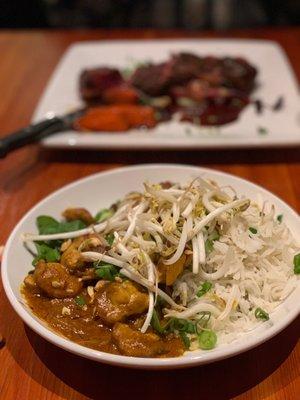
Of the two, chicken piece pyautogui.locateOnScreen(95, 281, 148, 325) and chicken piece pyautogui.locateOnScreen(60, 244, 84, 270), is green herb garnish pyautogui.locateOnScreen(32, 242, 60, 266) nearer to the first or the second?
chicken piece pyautogui.locateOnScreen(60, 244, 84, 270)

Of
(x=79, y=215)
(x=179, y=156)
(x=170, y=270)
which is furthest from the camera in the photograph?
(x=179, y=156)

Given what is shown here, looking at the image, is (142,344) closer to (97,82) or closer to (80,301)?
(80,301)

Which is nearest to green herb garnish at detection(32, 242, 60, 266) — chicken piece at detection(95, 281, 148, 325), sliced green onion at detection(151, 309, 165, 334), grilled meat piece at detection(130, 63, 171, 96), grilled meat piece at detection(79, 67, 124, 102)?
chicken piece at detection(95, 281, 148, 325)

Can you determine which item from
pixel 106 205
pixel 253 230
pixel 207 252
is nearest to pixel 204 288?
pixel 207 252

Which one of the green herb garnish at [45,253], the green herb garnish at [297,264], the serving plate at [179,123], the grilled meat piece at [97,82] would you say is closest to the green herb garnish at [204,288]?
the green herb garnish at [297,264]

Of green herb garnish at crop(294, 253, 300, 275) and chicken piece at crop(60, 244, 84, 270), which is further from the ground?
chicken piece at crop(60, 244, 84, 270)

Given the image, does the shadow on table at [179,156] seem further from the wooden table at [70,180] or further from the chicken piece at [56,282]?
the chicken piece at [56,282]

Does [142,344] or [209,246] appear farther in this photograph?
[209,246]
